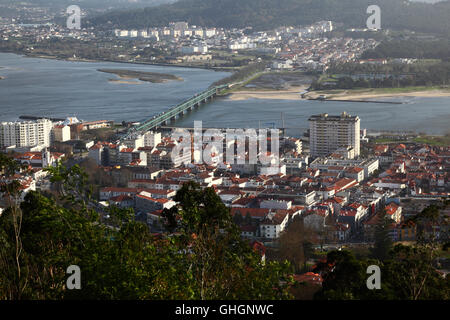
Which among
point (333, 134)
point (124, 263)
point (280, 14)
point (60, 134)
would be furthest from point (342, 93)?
point (280, 14)

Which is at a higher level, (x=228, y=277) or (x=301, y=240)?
(x=228, y=277)

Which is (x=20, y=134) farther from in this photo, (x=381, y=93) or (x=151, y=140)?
(x=381, y=93)

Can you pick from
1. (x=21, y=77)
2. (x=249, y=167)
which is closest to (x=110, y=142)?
(x=249, y=167)

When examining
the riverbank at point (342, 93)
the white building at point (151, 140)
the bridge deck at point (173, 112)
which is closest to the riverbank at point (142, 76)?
the bridge deck at point (173, 112)

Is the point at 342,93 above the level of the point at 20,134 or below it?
above

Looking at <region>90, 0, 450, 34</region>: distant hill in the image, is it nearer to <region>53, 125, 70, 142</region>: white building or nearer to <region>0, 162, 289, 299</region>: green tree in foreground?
<region>53, 125, 70, 142</region>: white building
